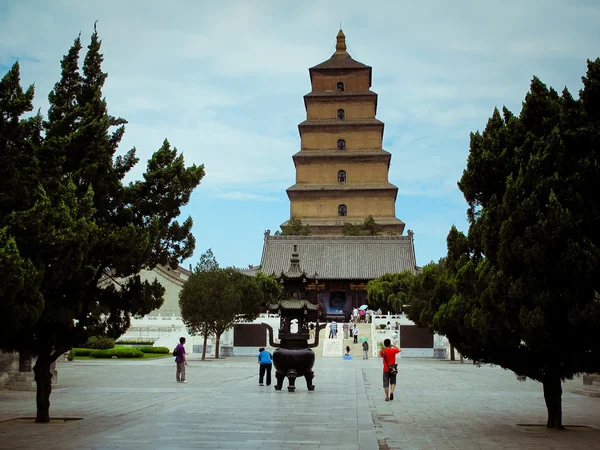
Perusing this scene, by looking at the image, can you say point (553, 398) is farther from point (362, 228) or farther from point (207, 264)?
point (362, 228)

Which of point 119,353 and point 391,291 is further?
point 391,291

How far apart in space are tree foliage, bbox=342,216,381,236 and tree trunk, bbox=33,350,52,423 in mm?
48390

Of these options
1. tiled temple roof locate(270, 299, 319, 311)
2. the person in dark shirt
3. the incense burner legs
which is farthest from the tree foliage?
the incense burner legs

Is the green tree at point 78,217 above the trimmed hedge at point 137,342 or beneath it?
above

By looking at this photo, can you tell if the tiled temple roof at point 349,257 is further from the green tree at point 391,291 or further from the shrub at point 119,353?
the shrub at point 119,353

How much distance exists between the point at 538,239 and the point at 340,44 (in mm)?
56118

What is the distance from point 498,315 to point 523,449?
163 cm

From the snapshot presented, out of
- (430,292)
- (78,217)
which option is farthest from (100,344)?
(78,217)

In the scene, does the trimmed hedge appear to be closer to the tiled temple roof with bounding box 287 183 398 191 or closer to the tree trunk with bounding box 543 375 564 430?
the tiled temple roof with bounding box 287 183 398 191

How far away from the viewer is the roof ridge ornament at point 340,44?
62100 millimetres

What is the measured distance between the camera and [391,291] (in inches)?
1801

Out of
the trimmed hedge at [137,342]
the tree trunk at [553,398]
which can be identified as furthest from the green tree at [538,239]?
the trimmed hedge at [137,342]

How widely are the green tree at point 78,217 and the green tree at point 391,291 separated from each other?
3237cm

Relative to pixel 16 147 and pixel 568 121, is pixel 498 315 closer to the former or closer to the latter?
pixel 568 121
